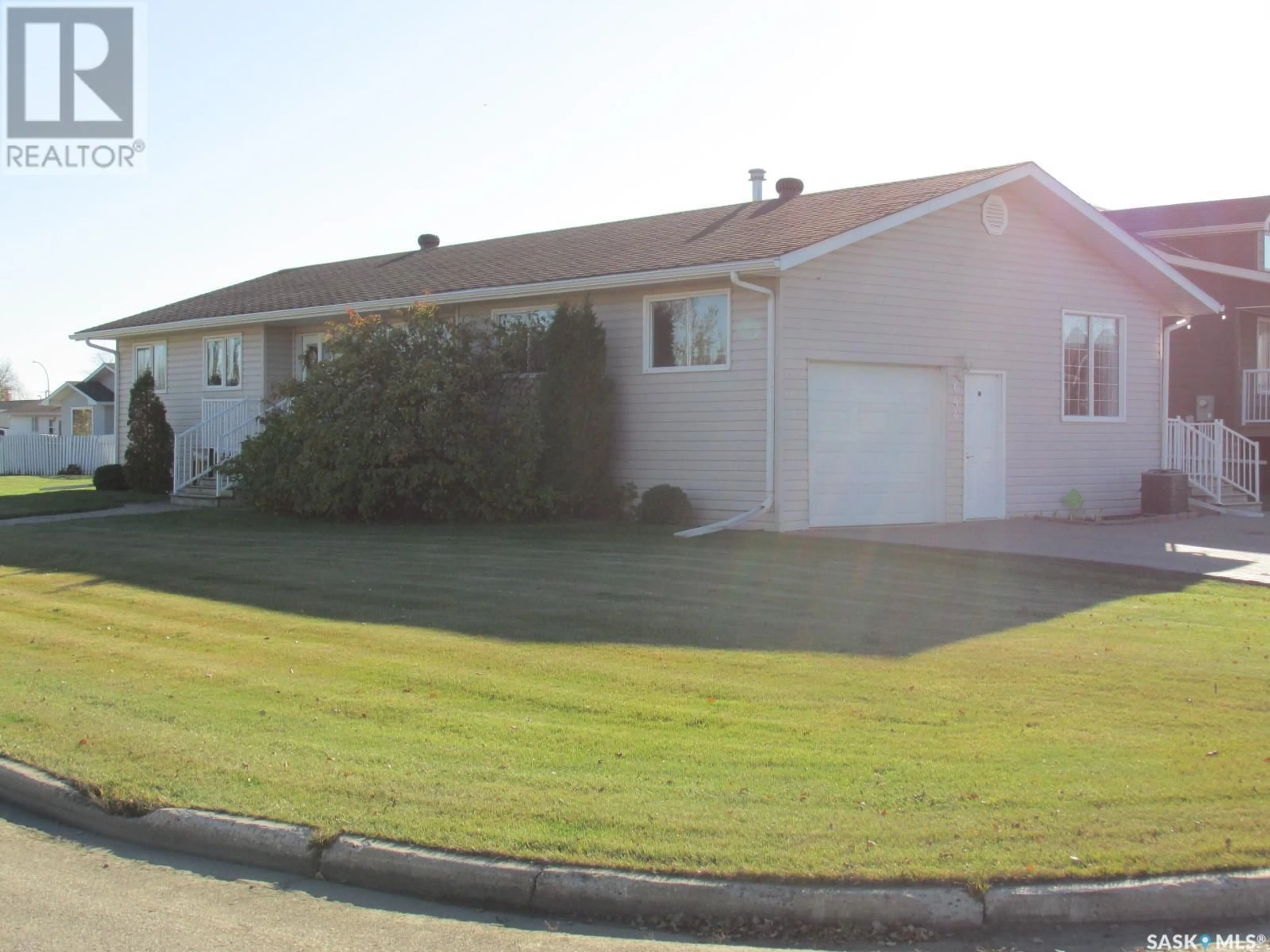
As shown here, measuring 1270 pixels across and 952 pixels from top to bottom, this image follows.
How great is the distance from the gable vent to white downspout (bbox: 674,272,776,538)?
460 centimetres

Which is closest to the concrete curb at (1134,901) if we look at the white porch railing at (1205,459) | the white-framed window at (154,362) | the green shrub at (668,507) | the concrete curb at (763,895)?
the concrete curb at (763,895)

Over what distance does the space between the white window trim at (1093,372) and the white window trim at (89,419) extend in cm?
4638

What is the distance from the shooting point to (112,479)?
2686 cm

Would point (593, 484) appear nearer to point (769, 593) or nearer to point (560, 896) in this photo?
point (769, 593)

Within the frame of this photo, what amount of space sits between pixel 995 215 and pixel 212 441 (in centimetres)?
1513

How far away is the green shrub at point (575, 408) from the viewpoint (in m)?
18.0

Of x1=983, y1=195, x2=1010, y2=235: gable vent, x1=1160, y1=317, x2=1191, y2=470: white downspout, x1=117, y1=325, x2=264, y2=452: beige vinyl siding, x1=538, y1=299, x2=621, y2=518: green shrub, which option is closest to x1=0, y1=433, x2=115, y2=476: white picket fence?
x1=117, y1=325, x2=264, y2=452: beige vinyl siding

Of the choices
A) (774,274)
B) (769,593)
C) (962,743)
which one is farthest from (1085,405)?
(962,743)

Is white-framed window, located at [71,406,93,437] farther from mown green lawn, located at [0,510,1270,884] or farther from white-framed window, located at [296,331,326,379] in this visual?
mown green lawn, located at [0,510,1270,884]

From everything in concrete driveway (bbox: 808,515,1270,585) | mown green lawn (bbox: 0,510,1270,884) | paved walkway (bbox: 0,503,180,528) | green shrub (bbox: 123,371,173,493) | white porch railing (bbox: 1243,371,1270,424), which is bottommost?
mown green lawn (bbox: 0,510,1270,884)

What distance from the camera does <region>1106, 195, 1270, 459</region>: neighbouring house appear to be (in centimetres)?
2902

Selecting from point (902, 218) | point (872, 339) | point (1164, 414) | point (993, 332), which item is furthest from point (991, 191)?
point (1164, 414)

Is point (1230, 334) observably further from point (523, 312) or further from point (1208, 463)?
point (523, 312)

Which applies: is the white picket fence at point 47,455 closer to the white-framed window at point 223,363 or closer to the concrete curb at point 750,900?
the white-framed window at point 223,363
